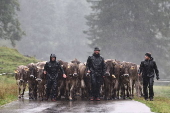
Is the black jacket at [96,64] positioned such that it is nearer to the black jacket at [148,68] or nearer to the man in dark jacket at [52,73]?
the man in dark jacket at [52,73]

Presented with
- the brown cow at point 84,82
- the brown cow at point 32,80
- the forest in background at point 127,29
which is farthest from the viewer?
the forest in background at point 127,29

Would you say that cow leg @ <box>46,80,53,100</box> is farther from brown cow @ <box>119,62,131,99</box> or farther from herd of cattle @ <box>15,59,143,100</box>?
brown cow @ <box>119,62,131,99</box>

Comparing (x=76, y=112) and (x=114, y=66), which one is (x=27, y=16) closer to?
(x=114, y=66)

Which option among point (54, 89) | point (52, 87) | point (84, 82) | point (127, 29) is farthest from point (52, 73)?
point (127, 29)

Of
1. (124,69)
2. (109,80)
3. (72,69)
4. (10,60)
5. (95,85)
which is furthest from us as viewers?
(10,60)

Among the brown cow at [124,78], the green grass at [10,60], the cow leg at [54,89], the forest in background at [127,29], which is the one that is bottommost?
the cow leg at [54,89]

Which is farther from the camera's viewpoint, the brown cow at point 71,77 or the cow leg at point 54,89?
the brown cow at point 71,77

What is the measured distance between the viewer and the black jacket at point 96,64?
19.5 metres

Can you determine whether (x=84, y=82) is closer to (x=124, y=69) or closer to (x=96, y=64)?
(x=96, y=64)

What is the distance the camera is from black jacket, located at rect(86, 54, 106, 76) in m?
19.5

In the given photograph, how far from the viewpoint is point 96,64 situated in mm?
19516

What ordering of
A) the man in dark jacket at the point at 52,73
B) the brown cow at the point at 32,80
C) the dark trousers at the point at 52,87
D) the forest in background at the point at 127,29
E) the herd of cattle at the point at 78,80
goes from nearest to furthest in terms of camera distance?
the dark trousers at the point at 52,87 < the man in dark jacket at the point at 52,73 < the herd of cattle at the point at 78,80 < the brown cow at the point at 32,80 < the forest in background at the point at 127,29

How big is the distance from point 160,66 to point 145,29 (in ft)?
21.1

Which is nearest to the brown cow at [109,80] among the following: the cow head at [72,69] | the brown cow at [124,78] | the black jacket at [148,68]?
the brown cow at [124,78]
